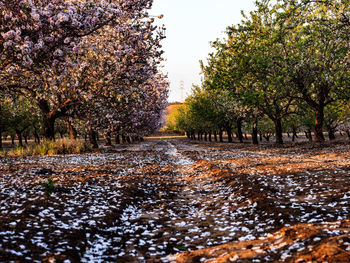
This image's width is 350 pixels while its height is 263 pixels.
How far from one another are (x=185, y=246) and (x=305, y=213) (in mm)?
3811

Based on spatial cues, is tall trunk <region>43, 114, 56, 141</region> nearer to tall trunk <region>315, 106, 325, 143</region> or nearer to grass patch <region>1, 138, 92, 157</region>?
grass patch <region>1, 138, 92, 157</region>

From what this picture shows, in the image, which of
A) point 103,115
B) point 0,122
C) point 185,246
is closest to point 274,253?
point 185,246

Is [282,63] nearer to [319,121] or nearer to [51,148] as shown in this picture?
[319,121]

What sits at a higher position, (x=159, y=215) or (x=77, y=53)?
(x=77, y=53)

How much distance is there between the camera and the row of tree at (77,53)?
1172 centimetres

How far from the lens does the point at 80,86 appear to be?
2238 centimetres

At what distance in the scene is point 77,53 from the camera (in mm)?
13859

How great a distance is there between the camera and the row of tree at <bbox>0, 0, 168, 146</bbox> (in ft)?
38.4

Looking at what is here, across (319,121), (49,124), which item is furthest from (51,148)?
(319,121)

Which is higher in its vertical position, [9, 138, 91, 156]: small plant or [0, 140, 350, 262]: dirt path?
[9, 138, 91, 156]: small plant

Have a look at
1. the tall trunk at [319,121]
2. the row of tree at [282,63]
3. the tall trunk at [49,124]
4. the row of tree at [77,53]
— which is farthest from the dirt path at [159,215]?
the tall trunk at [319,121]

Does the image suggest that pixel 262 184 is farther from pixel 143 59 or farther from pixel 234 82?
pixel 234 82

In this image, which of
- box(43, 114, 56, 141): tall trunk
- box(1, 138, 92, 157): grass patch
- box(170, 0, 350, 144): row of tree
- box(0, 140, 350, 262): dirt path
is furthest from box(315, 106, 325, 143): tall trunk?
box(43, 114, 56, 141): tall trunk

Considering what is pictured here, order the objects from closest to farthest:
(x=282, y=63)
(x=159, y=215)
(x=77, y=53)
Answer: (x=159, y=215), (x=77, y=53), (x=282, y=63)
